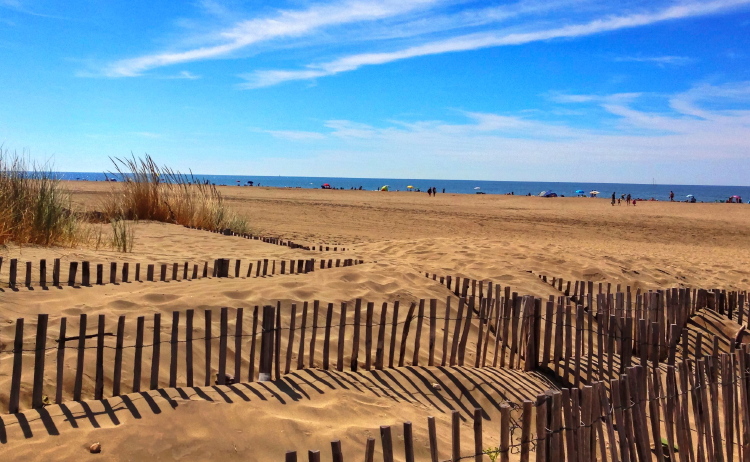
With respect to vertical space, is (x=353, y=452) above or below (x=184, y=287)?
below

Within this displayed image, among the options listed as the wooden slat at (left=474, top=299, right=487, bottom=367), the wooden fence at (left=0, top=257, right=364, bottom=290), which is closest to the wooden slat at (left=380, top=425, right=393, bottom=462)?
the wooden slat at (left=474, top=299, right=487, bottom=367)

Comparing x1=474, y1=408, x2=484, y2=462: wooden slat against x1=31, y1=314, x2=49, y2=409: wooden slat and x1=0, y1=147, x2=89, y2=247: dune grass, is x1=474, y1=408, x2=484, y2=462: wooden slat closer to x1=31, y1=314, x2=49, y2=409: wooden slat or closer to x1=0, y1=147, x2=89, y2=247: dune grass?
x1=31, y1=314, x2=49, y2=409: wooden slat

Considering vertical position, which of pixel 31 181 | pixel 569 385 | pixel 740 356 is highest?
pixel 31 181

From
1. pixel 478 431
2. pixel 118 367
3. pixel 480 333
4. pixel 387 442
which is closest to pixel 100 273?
pixel 118 367

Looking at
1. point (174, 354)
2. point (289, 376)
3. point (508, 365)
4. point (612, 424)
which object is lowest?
point (508, 365)

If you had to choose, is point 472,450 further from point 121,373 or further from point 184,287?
point 184,287

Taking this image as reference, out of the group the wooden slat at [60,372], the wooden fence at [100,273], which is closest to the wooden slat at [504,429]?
the wooden slat at [60,372]

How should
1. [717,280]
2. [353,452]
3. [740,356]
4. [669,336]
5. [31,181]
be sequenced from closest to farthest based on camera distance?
[353,452] → [740,356] → [669,336] → [31,181] → [717,280]

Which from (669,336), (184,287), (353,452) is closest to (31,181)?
(184,287)

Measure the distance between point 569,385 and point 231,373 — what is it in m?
2.60

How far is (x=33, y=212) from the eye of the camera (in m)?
7.09

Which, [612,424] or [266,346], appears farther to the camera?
[266,346]

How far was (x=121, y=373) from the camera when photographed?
11.3 feet

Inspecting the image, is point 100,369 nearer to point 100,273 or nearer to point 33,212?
point 100,273
